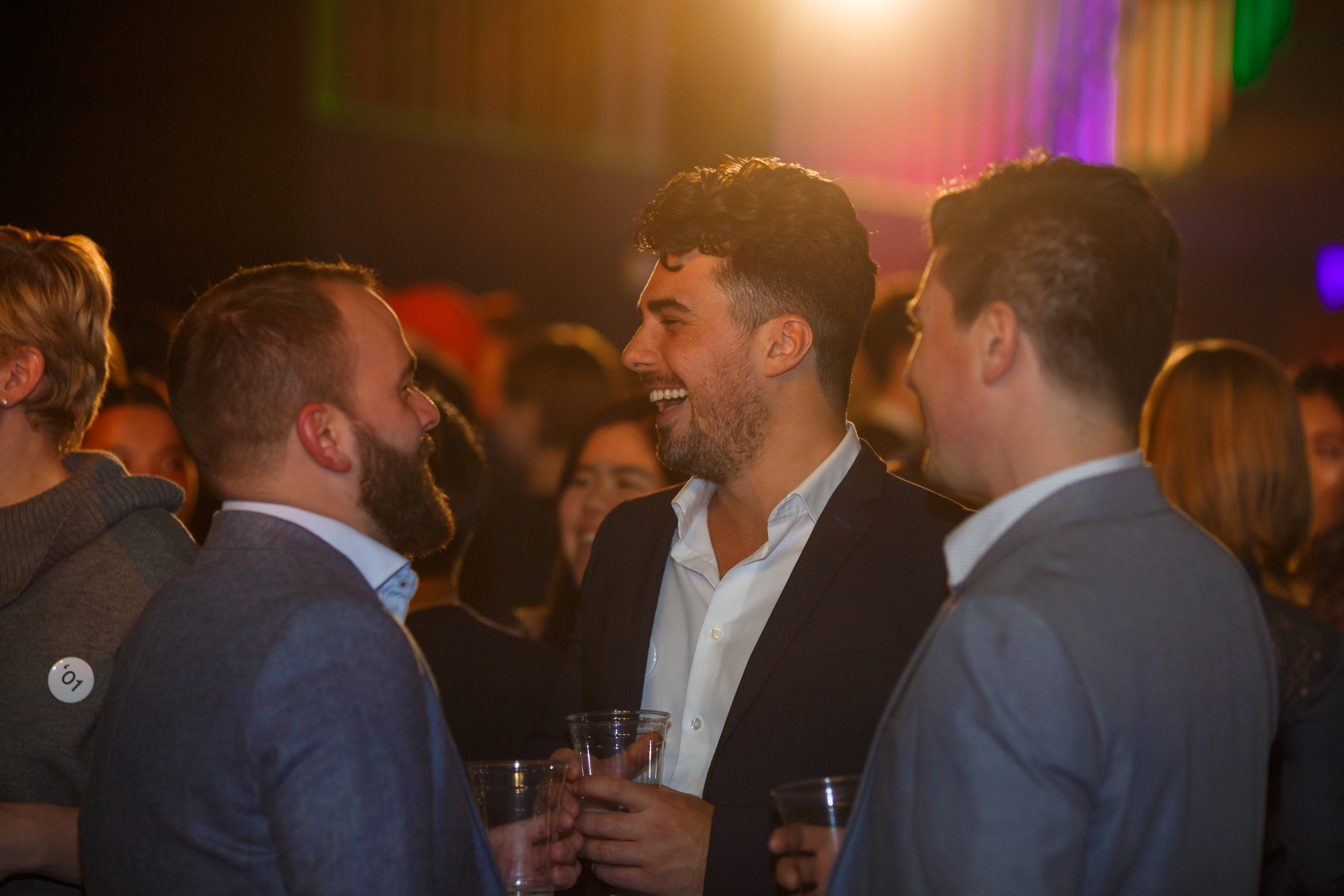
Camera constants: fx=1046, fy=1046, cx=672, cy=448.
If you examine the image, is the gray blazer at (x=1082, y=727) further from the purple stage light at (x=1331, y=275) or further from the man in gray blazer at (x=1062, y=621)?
the purple stage light at (x=1331, y=275)

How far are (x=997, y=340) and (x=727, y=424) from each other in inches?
36.3

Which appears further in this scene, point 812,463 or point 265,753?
point 812,463

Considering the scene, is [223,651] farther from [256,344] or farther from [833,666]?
[833,666]

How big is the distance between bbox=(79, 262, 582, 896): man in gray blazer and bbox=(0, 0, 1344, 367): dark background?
2.82 ft

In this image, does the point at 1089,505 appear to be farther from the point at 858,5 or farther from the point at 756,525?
the point at 858,5

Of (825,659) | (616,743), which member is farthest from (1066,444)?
(616,743)

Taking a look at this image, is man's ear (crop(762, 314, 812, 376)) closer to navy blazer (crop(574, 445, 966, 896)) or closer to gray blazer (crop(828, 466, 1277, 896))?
navy blazer (crop(574, 445, 966, 896))


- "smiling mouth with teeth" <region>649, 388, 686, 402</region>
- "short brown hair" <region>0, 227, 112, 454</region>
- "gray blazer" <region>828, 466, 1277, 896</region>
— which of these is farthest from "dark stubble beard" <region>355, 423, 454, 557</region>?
"short brown hair" <region>0, 227, 112, 454</region>

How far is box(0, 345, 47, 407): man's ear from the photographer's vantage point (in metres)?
2.21

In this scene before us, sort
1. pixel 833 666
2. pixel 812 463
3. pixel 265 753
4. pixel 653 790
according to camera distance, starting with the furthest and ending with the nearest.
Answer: pixel 812 463
pixel 833 666
pixel 653 790
pixel 265 753

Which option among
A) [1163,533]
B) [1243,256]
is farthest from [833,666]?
Result: [1243,256]

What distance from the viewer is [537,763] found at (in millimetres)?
1707

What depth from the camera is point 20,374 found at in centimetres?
223

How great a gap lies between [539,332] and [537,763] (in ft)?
20.0
